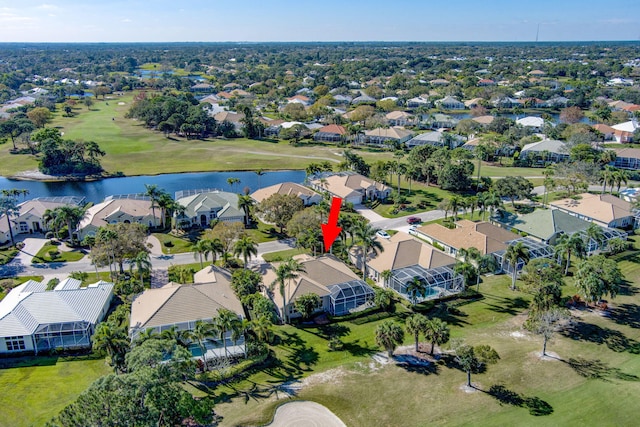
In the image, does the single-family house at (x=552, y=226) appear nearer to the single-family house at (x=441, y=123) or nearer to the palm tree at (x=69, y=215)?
the palm tree at (x=69, y=215)

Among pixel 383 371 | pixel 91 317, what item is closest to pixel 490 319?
pixel 383 371

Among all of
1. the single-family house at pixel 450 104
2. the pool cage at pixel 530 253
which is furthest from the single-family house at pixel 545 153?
the single-family house at pixel 450 104

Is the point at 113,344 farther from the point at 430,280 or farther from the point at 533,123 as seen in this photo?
the point at 533,123

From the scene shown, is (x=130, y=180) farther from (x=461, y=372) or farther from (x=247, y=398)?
(x=461, y=372)

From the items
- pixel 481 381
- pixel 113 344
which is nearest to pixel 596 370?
pixel 481 381

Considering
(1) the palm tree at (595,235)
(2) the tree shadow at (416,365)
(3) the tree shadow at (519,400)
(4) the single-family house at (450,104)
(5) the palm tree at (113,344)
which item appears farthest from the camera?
(4) the single-family house at (450,104)
